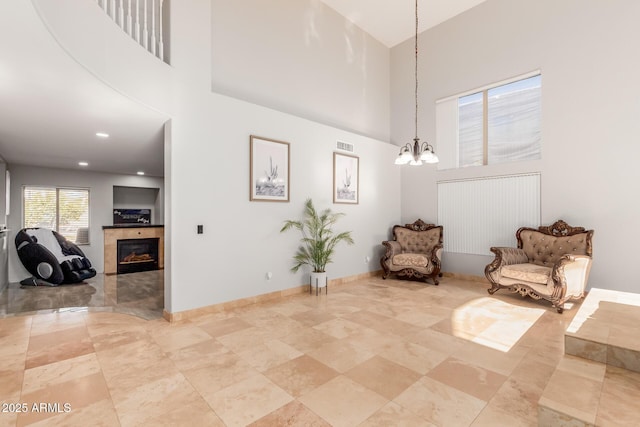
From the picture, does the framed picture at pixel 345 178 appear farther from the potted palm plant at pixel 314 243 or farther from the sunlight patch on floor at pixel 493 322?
the sunlight patch on floor at pixel 493 322

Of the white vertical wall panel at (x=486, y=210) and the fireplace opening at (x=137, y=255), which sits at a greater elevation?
the white vertical wall panel at (x=486, y=210)

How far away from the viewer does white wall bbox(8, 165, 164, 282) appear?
19.9 ft

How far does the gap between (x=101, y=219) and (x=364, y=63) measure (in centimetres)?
731

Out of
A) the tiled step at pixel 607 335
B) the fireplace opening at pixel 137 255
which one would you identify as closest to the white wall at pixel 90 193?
the fireplace opening at pixel 137 255

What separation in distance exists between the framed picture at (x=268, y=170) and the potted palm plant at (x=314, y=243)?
0.51m

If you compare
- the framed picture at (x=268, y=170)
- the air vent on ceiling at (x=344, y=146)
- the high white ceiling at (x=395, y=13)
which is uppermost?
the high white ceiling at (x=395, y=13)

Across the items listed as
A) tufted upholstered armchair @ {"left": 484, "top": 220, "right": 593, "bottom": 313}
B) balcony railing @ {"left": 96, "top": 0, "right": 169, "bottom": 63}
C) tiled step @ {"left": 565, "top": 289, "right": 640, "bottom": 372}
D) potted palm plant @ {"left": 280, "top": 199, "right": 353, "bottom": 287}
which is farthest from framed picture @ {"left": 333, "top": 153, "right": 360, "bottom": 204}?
tiled step @ {"left": 565, "top": 289, "right": 640, "bottom": 372}

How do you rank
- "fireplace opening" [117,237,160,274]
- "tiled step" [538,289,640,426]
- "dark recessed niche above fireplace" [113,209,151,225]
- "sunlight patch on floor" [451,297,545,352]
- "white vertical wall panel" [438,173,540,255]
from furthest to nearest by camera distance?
"dark recessed niche above fireplace" [113,209,151,225] < "fireplace opening" [117,237,160,274] < "white vertical wall panel" [438,173,540,255] < "sunlight patch on floor" [451,297,545,352] < "tiled step" [538,289,640,426]

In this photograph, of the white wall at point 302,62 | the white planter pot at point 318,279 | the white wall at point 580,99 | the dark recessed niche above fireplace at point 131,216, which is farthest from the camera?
the dark recessed niche above fireplace at point 131,216

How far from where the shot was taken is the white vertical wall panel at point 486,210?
5191 millimetres

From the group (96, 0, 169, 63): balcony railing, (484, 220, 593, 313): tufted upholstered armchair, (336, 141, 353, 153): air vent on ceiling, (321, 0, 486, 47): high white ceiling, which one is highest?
(321, 0, 486, 47): high white ceiling

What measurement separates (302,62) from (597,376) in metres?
5.65

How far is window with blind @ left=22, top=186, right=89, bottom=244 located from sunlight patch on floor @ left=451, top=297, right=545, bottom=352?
812 centimetres

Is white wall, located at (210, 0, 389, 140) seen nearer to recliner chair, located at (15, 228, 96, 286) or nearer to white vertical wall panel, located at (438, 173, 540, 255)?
white vertical wall panel, located at (438, 173, 540, 255)
